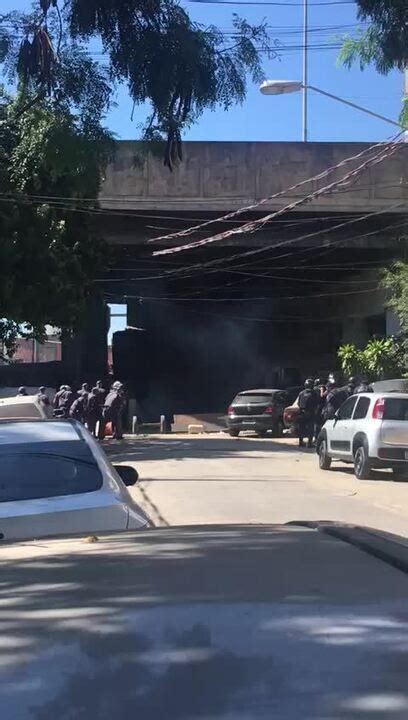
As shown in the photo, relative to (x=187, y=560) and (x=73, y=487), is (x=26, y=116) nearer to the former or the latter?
(x=73, y=487)

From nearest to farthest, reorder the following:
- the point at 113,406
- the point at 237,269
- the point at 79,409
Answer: the point at 79,409, the point at 113,406, the point at 237,269

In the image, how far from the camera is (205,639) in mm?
1967

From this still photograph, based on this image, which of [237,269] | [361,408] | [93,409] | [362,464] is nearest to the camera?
[362,464]

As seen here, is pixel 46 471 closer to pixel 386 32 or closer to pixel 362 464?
pixel 386 32

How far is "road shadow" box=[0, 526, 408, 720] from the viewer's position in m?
1.71

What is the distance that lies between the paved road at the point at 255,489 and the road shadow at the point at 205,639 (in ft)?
25.2

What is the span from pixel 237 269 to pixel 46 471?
3395cm

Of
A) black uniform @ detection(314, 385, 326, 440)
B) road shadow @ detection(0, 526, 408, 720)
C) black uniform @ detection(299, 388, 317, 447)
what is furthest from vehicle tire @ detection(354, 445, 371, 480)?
road shadow @ detection(0, 526, 408, 720)

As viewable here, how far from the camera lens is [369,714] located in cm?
166

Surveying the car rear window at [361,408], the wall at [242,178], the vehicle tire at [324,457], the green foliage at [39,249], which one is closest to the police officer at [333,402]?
the vehicle tire at [324,457]

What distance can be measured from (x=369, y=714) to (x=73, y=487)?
13.2ft

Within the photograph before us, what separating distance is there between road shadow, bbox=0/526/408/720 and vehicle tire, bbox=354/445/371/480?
42.0ft

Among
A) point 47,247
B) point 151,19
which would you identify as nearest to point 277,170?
point 47,247

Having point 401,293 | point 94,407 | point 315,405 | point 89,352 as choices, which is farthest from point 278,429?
point 89,352
